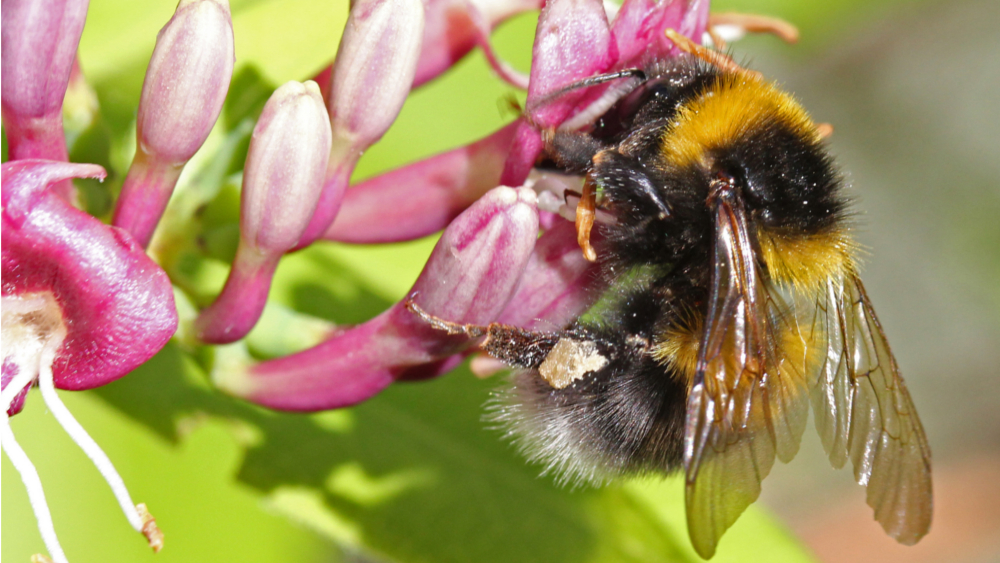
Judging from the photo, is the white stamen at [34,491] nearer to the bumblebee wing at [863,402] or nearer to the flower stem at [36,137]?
the flower stem at [36,137]

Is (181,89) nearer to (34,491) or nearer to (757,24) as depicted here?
(34,491)

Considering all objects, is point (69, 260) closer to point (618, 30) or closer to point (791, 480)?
point (618, 30)

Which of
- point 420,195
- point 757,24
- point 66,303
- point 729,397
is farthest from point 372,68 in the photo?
point 757,24

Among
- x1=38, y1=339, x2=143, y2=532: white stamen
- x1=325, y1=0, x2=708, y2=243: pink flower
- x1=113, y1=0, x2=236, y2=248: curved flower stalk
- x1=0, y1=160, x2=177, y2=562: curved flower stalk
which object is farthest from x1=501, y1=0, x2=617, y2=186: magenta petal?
x1=38, y1=339, x2=143, y2=532: white stamen

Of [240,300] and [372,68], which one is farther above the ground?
[372,68]

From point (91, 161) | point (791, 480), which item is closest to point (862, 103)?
point (791, 480)

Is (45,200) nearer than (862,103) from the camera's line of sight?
Yes

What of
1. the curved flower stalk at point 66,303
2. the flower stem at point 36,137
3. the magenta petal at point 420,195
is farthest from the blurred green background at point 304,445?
the curved flower stalk at point 66,303
